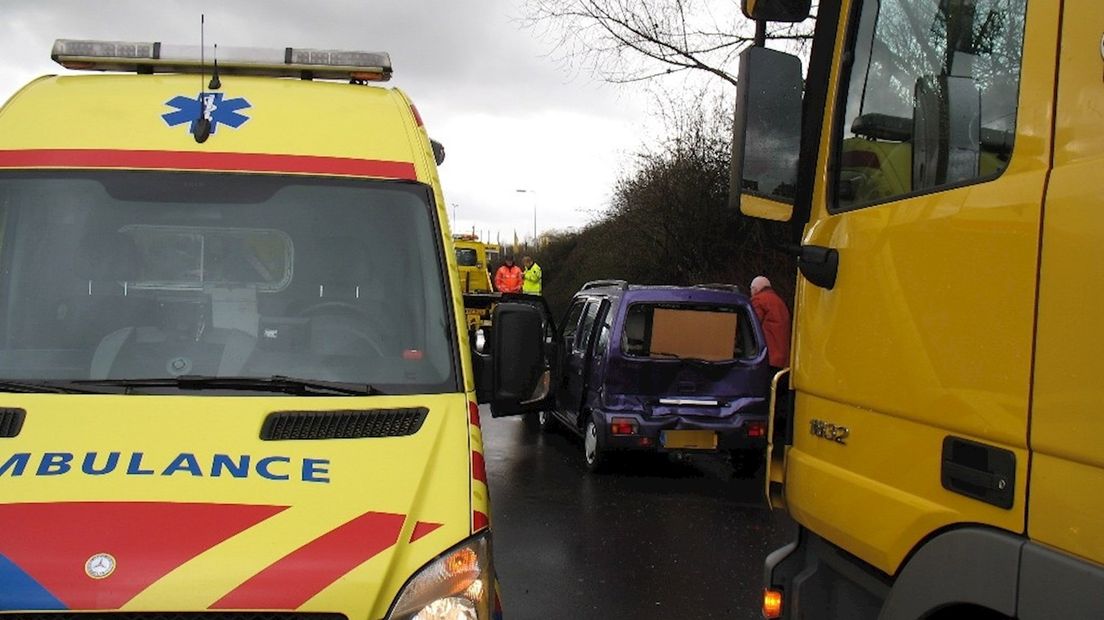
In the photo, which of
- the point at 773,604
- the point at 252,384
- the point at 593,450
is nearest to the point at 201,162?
the point at 252,384

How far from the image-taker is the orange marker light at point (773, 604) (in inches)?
130

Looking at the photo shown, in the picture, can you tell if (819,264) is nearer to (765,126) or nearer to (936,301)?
(765,126)

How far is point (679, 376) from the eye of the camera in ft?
32.8

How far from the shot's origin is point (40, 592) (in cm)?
254

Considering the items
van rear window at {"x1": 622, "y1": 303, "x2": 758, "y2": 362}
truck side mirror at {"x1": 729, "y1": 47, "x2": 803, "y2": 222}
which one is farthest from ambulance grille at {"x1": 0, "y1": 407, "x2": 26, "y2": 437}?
van rear window at {"x1": 622, "y1": 303, "x2": 758, "y2": 362}

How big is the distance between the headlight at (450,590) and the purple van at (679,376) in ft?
22.8

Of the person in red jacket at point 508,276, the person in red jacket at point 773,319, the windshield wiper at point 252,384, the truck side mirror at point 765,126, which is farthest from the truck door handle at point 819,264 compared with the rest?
the person in red jacket at point 508,276

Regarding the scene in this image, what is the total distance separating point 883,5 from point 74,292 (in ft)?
8.80

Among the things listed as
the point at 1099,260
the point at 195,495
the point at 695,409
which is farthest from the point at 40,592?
the point at 695,409

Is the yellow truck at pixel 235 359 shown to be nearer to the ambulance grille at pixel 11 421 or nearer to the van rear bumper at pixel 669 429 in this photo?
the ambulance grille at pixel 11 421

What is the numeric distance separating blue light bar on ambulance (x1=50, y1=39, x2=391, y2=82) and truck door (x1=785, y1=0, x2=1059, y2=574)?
2.30 m

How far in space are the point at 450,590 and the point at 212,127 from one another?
202 centimetres

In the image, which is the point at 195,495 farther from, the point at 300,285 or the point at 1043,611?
the point at 1043,611

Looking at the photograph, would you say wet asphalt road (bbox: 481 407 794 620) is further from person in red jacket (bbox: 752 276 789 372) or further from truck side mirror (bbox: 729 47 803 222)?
truck side mirror (bbox: 729 47 803 222)
